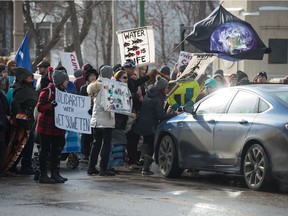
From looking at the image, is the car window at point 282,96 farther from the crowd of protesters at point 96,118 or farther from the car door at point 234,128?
the crowd of protesters at point 96,118

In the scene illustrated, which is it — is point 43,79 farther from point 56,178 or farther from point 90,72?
point 56,178

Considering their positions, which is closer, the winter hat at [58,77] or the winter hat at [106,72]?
the winter hat at [58,77]

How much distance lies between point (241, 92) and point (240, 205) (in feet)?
9.50

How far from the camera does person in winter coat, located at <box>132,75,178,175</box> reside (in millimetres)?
15992

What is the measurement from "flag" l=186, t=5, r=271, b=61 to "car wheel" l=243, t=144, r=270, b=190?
17.0ft

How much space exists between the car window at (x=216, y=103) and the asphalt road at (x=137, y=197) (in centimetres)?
104

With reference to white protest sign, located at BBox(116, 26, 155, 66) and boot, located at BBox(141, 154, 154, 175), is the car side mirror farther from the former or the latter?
white protest sign, located at BBox(116, 26, 155, 66)

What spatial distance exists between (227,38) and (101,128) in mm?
4030

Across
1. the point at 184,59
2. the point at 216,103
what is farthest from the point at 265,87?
the point at 184,59

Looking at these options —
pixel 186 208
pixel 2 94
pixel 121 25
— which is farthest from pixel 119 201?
pixel 121 25

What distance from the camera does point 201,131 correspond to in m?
14.2

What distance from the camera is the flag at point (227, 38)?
18094 mm

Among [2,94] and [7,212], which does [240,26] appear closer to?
[2,94]

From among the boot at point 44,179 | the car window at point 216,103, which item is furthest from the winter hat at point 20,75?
the car window at point 216,103
